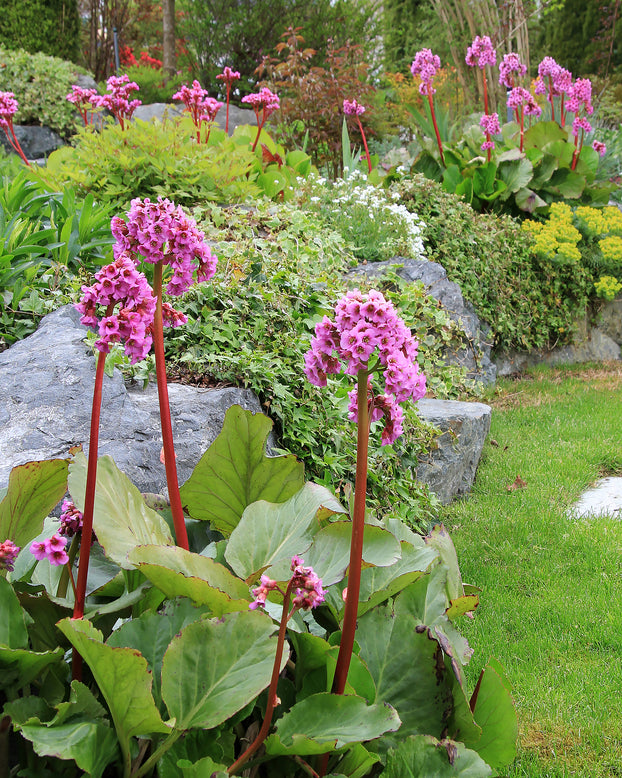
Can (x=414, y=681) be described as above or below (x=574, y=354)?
above

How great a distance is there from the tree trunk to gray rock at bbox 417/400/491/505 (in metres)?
12.3

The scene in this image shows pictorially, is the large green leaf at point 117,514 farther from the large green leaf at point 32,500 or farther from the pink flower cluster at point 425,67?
the pink flower cluster at point 425,67

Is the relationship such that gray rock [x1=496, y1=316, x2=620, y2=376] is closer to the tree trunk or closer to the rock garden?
the rock garden

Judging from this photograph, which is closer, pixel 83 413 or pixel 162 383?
pixel 162 383

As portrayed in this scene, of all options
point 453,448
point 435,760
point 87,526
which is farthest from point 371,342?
point 453,448

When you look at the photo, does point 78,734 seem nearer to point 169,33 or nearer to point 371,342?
point 371,342

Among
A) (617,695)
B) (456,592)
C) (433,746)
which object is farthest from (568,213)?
(433,746)

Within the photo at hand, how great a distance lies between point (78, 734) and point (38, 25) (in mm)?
15124

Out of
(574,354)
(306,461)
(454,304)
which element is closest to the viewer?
(306,461)

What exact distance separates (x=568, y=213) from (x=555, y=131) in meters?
1.24

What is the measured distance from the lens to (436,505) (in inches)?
124

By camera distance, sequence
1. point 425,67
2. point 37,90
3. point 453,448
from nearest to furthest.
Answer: point 453,448
point 425,67
point 37,90

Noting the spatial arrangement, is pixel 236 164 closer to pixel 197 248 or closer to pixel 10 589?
pixel 197 248

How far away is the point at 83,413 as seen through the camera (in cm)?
219
